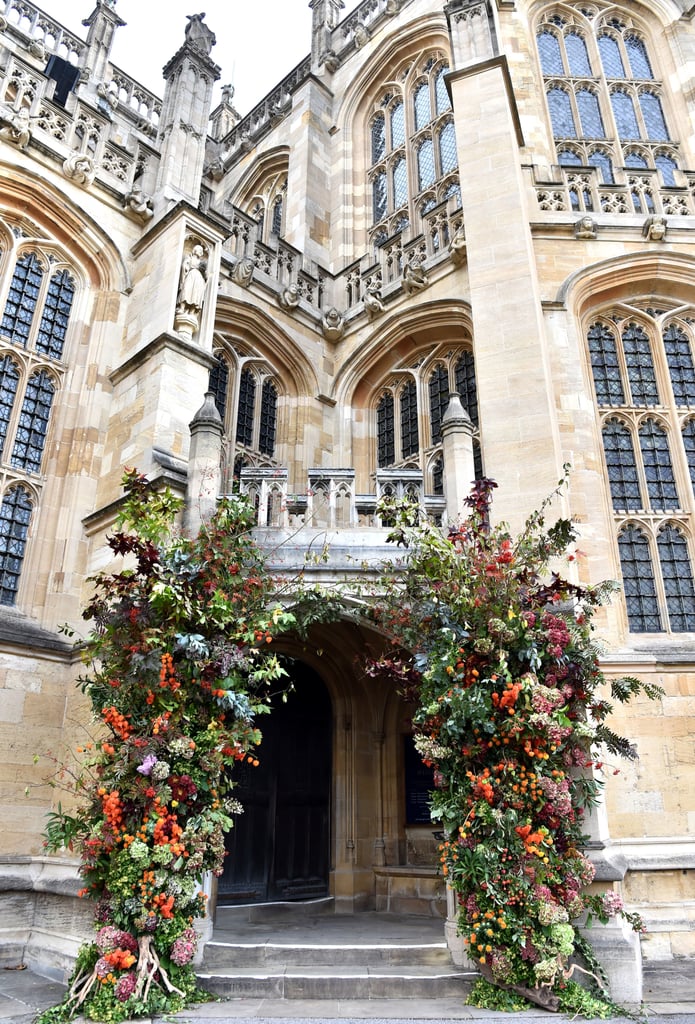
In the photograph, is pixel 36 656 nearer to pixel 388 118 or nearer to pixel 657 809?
pixel 657 809

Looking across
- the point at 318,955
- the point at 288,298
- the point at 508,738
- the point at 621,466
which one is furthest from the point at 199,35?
the point at 318,955

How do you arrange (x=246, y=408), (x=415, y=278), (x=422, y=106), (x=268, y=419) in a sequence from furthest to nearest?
(x=422, y=106) → (x=268, y=419) → (x=246, y=408) → (x=415, y=278)

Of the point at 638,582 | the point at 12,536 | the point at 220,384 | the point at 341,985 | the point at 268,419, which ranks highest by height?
the point at 220,384

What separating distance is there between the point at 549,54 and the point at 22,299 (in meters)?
12.6

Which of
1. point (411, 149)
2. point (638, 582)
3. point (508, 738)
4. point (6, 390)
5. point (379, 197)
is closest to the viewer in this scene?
point (508, 738)

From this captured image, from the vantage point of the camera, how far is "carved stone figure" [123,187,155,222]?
1173cm

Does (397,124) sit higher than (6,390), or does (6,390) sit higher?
(397,124)

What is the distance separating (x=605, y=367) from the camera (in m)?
11.6

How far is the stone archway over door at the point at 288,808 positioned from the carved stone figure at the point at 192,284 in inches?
218

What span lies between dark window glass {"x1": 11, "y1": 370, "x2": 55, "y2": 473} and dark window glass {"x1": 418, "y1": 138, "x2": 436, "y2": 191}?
30.9 ft

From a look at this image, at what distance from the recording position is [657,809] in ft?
28.1

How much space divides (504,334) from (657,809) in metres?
6.31

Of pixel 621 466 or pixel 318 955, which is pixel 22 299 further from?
pixel 318 955

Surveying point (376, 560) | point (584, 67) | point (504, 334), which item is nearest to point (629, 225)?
point (504, 334)
